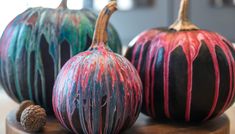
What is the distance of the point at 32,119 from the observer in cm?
45

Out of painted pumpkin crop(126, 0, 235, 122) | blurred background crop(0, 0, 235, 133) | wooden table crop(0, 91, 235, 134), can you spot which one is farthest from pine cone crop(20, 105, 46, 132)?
blurred background crop(0, 0, 235, 133)

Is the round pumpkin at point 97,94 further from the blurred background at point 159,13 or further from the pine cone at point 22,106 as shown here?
the blurred background at point 159,13

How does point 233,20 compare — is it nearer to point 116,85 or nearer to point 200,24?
point 200,24

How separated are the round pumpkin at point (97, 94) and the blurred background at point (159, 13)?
68 cm

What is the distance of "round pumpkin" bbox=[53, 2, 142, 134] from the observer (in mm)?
408

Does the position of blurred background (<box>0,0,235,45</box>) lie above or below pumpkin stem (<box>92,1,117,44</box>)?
below

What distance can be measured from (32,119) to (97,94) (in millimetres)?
89

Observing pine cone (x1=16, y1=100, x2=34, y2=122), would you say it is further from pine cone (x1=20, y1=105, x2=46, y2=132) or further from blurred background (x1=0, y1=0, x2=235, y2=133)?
blurred background (x1=0, y1=0, x2=235, y2=133)

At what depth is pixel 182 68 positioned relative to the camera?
0.47 meters

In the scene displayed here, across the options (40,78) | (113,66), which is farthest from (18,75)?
(113,66)

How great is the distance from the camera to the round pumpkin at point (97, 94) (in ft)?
1.34

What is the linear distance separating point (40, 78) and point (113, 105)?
0.42 ft

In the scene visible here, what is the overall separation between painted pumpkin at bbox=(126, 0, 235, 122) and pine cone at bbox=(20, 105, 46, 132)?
12 centimetres

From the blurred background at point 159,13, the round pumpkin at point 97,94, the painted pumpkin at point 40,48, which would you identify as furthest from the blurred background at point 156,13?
the round pumpkin at point 97,94
